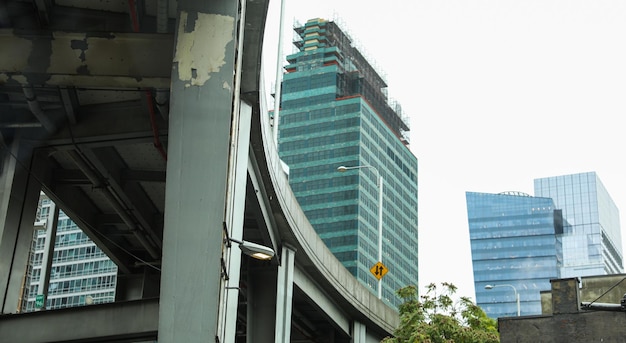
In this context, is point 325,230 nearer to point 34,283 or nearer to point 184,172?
point 34,283

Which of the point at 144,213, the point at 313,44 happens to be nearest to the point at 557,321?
the point at 144,213

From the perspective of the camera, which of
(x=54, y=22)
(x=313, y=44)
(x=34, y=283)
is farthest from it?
(x=313, y=44)

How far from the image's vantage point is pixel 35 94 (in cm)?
2197

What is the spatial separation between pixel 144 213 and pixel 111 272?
143512 millimetres

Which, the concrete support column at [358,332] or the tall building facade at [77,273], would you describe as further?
A: the tall building facade at [77,273]

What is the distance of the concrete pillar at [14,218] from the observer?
2434cm

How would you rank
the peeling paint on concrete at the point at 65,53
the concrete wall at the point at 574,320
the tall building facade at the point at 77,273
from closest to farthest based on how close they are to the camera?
the peeling paint on concrete at the point at 65,53
the concrete wall at the point at 574,320
the tall building facade at the point at 77,273

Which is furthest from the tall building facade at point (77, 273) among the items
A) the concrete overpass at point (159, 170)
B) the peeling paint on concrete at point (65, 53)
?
the peeling paint on concrete at point (65, 53)

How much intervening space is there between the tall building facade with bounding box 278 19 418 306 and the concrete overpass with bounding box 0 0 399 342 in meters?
123

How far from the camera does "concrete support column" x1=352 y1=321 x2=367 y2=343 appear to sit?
46103 millimetres

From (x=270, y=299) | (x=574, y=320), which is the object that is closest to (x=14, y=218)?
(x=270, y=299)

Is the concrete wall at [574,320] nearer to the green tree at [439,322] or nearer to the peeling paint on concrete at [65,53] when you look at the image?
the green tree at [439,322]

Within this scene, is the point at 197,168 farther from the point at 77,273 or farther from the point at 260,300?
the point at 77,273

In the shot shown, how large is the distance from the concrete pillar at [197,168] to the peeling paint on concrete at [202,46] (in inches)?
0.7
